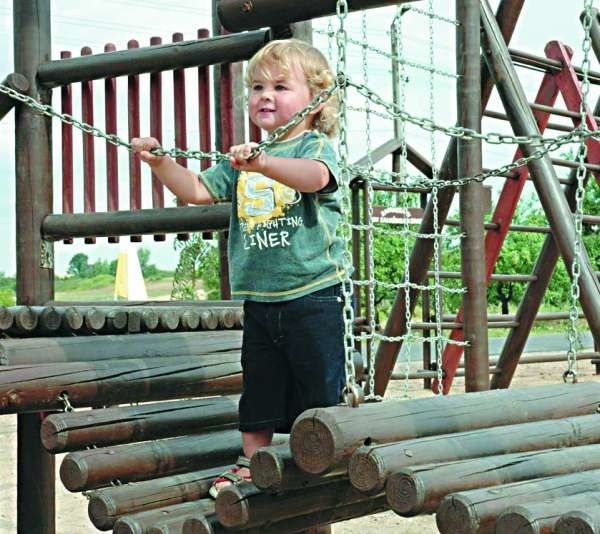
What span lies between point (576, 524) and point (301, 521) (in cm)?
105

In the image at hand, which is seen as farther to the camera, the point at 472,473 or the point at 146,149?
the point at 146,149

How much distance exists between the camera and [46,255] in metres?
4.62

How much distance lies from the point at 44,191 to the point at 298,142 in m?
2.07

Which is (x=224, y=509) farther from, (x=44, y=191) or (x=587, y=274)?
(x=587, y=274)

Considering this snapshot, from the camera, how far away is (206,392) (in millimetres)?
3623

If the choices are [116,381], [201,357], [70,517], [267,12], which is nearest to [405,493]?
[116,381]

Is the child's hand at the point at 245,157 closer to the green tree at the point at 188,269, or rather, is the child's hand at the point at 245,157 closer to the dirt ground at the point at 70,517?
the dirt ground at the point at 70,517

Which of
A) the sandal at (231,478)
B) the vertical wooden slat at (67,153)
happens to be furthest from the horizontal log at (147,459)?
the vertical wooden slat at (67,153)

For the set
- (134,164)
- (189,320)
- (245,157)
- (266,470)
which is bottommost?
(266,470)

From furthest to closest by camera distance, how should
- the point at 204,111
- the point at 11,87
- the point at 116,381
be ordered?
the point at 204,111
the point at 11,87
the point at 116,381

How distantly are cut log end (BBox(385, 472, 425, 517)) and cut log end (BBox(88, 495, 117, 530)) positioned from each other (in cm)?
Result: 83

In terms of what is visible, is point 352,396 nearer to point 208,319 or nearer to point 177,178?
point 177,178

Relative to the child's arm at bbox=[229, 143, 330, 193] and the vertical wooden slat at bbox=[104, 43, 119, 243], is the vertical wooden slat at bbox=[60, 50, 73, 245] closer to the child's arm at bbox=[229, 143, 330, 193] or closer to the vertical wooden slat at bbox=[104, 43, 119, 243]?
the vertical wooden slat at bbox=[104, 43, 119, 243]

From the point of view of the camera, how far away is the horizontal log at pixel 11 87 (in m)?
4.37
